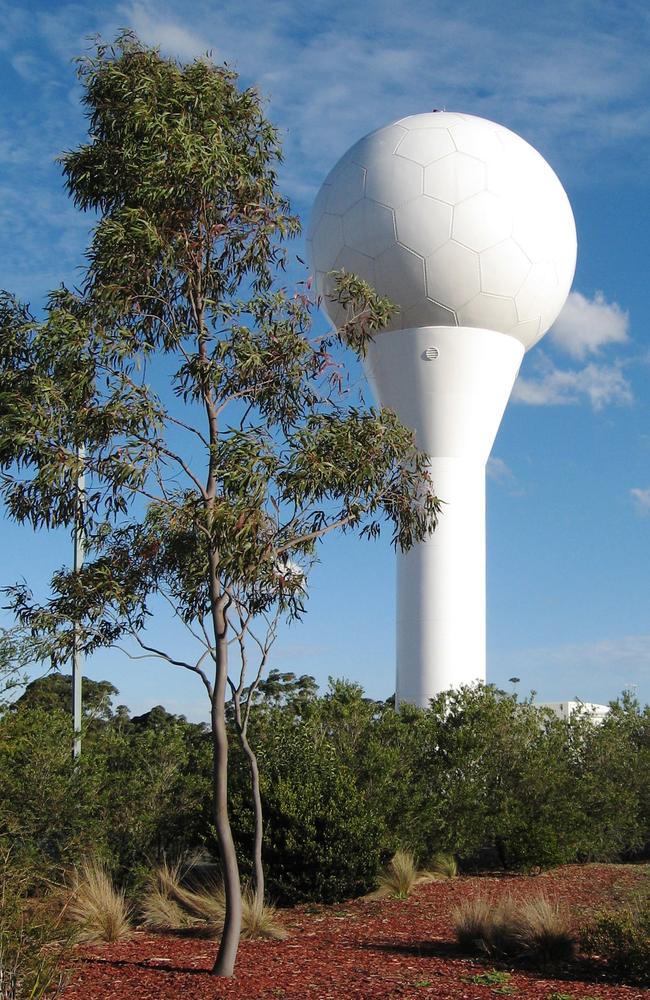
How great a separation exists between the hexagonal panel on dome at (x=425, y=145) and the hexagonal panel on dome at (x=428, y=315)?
9.63 ft

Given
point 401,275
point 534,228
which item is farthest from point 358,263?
point 534,228

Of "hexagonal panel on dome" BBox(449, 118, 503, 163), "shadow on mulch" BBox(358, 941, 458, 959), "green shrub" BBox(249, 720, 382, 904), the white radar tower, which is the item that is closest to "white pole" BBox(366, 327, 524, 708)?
the white radar tower

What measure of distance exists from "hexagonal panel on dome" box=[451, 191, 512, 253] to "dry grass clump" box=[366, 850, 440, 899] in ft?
41.0

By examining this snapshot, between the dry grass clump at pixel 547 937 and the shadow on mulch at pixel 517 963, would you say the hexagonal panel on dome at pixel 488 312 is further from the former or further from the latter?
the dry grass clump at pixel 547 937

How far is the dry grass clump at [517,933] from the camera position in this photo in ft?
33.8

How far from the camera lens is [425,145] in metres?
22.5

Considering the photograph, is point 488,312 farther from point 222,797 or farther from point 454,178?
point 222,797

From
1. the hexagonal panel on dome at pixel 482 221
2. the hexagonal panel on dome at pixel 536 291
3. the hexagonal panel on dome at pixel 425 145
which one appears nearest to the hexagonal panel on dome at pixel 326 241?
the hexagonal panel on dome at pixel 425 145

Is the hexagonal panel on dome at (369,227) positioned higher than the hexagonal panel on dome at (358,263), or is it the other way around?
the hexagonal panel on dome at (369,227)

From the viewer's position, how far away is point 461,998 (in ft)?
29.6

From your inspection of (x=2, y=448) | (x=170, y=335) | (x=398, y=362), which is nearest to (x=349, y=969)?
(x=2, y=448)

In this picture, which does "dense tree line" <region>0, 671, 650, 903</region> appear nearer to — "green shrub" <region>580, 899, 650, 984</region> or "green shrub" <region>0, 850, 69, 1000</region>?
"green shrub" <region>0, 850, 69, 1000</region>

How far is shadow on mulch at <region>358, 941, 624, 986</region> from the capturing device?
32.2 ft

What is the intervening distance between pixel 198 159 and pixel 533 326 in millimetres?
13666
